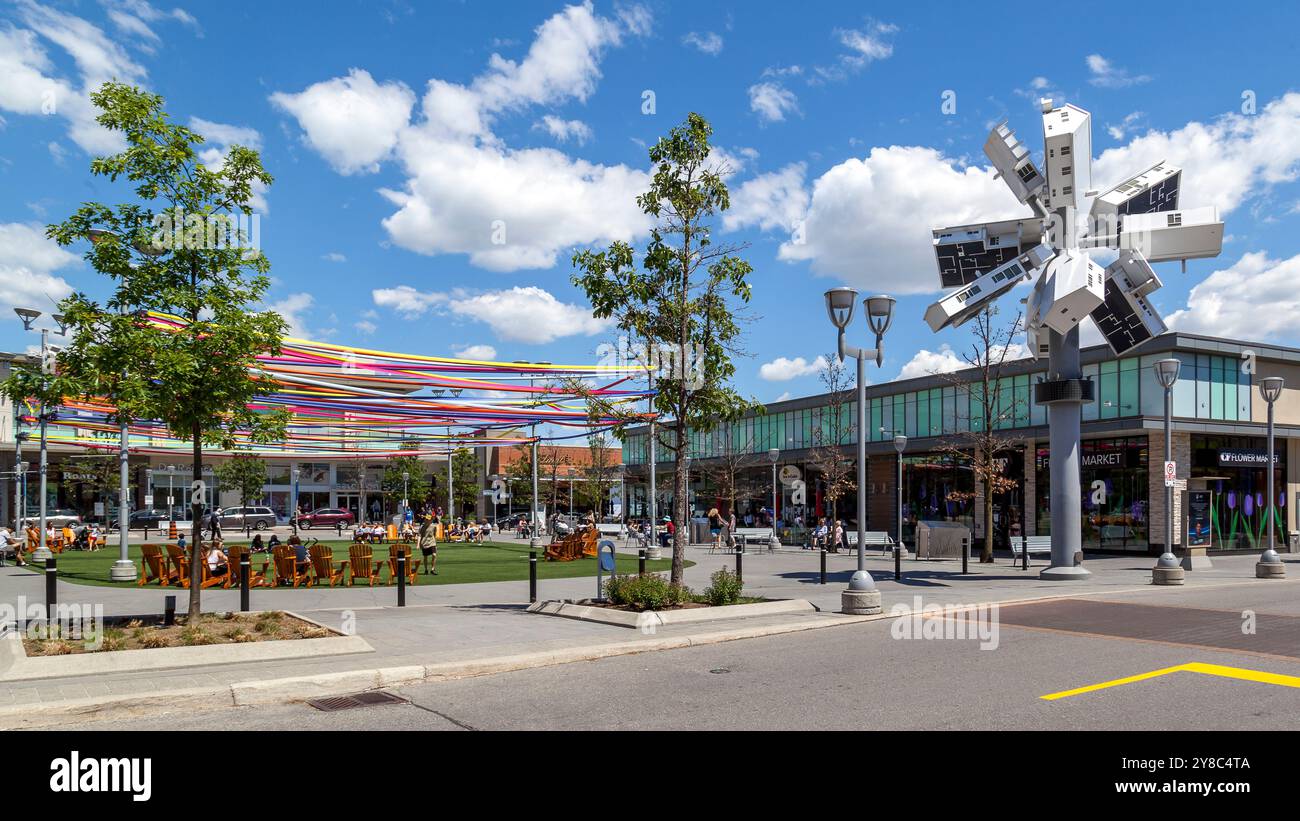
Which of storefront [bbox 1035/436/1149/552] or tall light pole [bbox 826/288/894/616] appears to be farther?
storefront [bbox 1035/436/1149/552]

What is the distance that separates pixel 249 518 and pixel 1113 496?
50.1 meters

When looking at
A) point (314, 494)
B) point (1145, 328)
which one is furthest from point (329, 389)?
point (314, 494)

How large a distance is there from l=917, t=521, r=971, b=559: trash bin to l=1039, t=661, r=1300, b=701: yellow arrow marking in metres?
21.2

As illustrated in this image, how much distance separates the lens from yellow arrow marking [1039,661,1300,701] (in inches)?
339

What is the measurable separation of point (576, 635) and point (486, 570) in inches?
542

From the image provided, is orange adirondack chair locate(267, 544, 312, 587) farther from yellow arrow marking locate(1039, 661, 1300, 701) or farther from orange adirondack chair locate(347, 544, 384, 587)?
yellow arrow marking locate(1039, 661, 1300, 701)

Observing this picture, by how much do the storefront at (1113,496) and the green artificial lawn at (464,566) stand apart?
62.7ft

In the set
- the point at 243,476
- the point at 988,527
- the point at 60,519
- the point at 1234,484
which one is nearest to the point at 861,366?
the point at 988,527

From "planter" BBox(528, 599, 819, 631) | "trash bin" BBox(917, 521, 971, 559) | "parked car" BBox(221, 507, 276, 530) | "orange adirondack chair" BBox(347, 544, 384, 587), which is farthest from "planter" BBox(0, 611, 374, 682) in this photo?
"parked car" BBox(221, 507, 276, 530)

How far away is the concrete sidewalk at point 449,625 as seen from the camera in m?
8.66

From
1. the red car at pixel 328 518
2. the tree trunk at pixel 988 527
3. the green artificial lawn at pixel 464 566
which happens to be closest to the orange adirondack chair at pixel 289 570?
the green artificial lawn at pixel 464 566

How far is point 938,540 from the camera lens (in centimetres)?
3134

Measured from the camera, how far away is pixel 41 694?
846cm

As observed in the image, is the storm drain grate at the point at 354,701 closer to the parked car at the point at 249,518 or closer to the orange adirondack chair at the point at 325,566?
the orange adirondack chair at the point at 325,566
